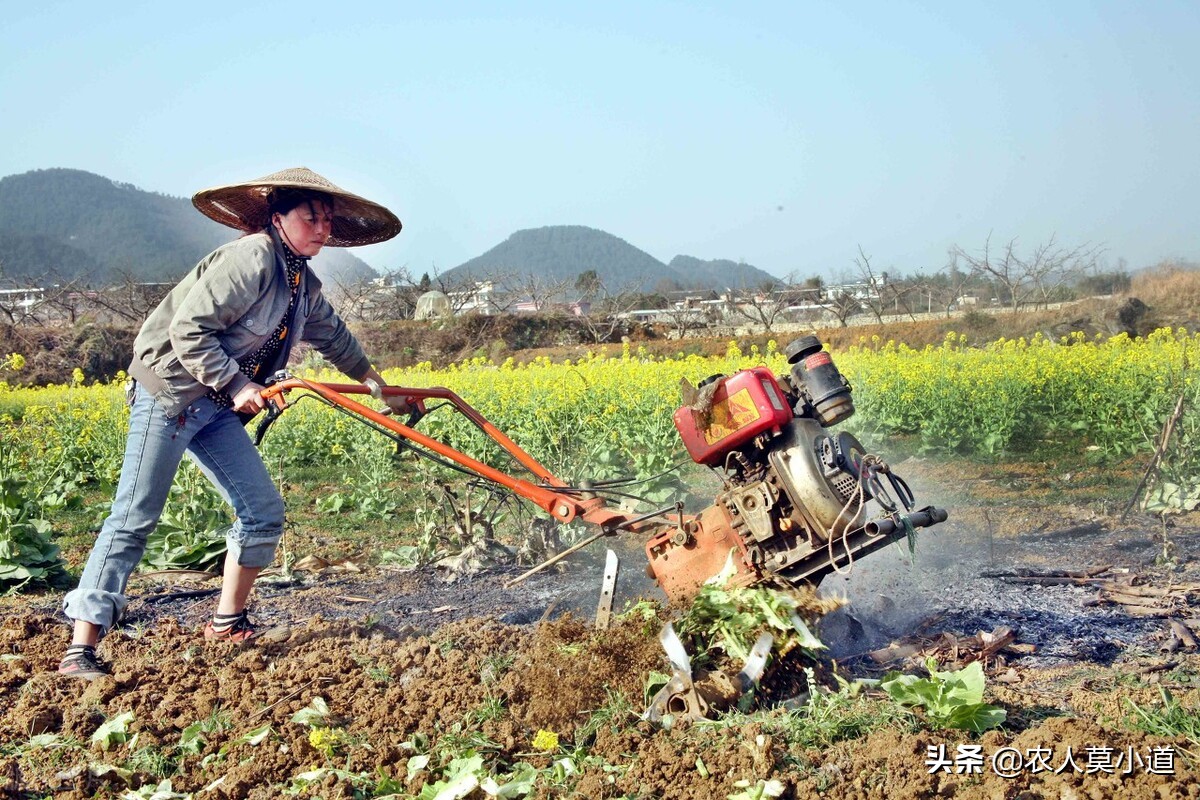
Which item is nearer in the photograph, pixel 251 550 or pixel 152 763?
pixel 152 763

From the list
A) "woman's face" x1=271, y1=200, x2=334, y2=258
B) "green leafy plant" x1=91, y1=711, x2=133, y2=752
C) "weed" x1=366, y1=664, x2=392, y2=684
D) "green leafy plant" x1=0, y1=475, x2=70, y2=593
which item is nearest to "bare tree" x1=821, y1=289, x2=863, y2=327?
"green leafy plant" x1=0, y1=475, x2=70, y2=593

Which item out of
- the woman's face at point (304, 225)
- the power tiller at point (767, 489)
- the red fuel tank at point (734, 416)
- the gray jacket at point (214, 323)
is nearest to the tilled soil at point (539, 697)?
the power tiller at point (767, 489)

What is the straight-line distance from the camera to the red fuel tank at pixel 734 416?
3949mm

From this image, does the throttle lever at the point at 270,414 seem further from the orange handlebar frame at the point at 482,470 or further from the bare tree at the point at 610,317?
the bare tree at the point at 610,317

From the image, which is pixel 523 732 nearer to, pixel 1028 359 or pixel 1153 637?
pixel 1153 637

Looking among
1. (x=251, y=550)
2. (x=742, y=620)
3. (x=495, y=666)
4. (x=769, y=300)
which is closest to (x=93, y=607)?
(x=251, y=550)

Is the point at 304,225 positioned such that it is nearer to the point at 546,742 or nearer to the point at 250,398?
the point at 250,398

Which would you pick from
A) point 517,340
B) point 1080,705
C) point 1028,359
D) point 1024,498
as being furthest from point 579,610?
point 517,340

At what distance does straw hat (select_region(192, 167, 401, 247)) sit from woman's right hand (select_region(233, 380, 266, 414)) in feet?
2.60

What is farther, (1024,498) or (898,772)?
(1024,498)

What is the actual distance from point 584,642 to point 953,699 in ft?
4.57

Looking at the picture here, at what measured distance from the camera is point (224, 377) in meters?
3.92

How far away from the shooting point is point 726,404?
4.05 m

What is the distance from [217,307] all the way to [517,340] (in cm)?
2654
